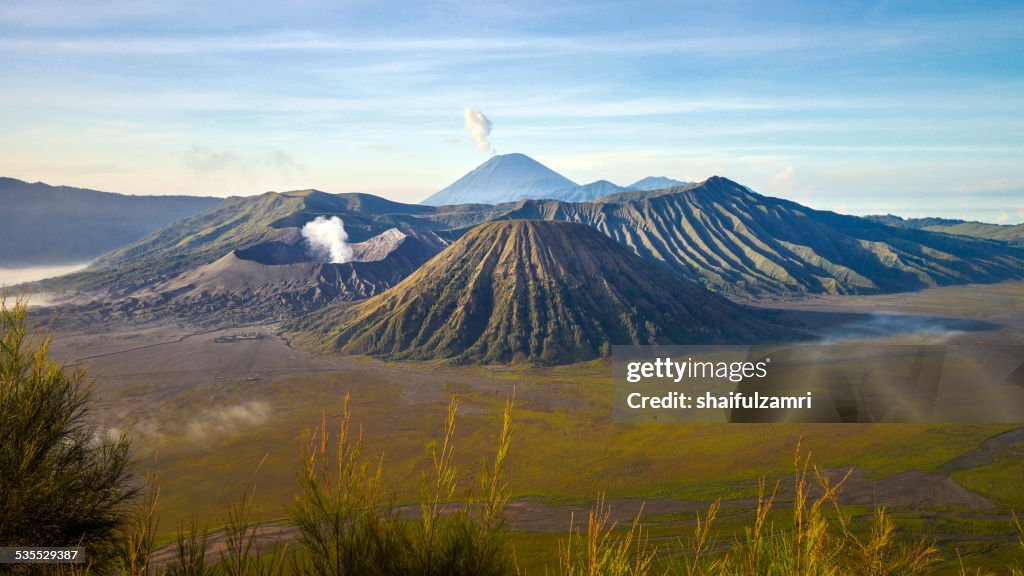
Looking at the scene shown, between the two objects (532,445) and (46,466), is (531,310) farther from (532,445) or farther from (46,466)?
(46,466)

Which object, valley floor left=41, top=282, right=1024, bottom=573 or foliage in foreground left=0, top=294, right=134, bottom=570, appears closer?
foliage in foreground left=0, top=294, right=134, bottom=570

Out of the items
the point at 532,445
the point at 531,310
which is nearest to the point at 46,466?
the point at 532,445

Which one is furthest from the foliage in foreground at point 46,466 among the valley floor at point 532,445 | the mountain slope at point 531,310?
the mountain slope at point 531,310

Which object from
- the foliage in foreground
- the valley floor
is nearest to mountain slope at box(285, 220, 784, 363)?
the valley floor

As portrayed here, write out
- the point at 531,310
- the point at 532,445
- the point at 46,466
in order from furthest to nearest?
the point at 531,310, the point at 532,445, the point at 46,466

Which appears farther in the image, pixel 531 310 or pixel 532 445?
pixel 531 310

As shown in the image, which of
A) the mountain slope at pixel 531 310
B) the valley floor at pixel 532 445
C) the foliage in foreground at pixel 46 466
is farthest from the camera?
the mountain slope at pixel 531 310

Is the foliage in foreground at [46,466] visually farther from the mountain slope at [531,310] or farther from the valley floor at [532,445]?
the mountain slope at [531,310]

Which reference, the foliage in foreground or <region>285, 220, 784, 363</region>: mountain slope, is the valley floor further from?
the foliage in foreground
